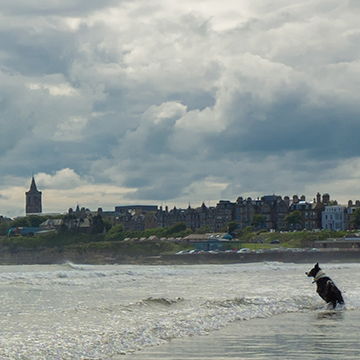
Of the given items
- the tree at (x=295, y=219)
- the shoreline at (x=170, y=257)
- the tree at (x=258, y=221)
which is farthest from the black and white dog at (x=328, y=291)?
the tree at (x=258, y=221)

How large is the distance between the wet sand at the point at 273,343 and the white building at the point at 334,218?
168889 mm

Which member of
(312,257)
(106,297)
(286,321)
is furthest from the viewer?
(312,257)

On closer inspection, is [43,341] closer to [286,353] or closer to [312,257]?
[286,353]

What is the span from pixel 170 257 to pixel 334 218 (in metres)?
58.5

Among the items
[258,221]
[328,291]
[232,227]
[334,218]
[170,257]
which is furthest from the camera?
[258,221]

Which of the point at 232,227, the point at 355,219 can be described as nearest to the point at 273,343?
the point at 355,219

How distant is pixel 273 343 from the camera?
18.2m

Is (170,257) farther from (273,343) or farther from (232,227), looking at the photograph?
(273,343)

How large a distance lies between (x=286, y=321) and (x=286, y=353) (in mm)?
6287

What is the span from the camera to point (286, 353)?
656 inches

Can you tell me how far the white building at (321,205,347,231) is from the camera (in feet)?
622

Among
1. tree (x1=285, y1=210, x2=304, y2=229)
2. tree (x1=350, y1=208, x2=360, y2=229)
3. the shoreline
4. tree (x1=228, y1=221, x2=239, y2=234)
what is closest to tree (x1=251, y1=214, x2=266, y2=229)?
tree (x1=228, y1=221, x2=239, y2=234)

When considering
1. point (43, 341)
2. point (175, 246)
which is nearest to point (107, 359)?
point (43, 341)

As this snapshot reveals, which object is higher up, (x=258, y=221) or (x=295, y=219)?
(x=295, y=219)
